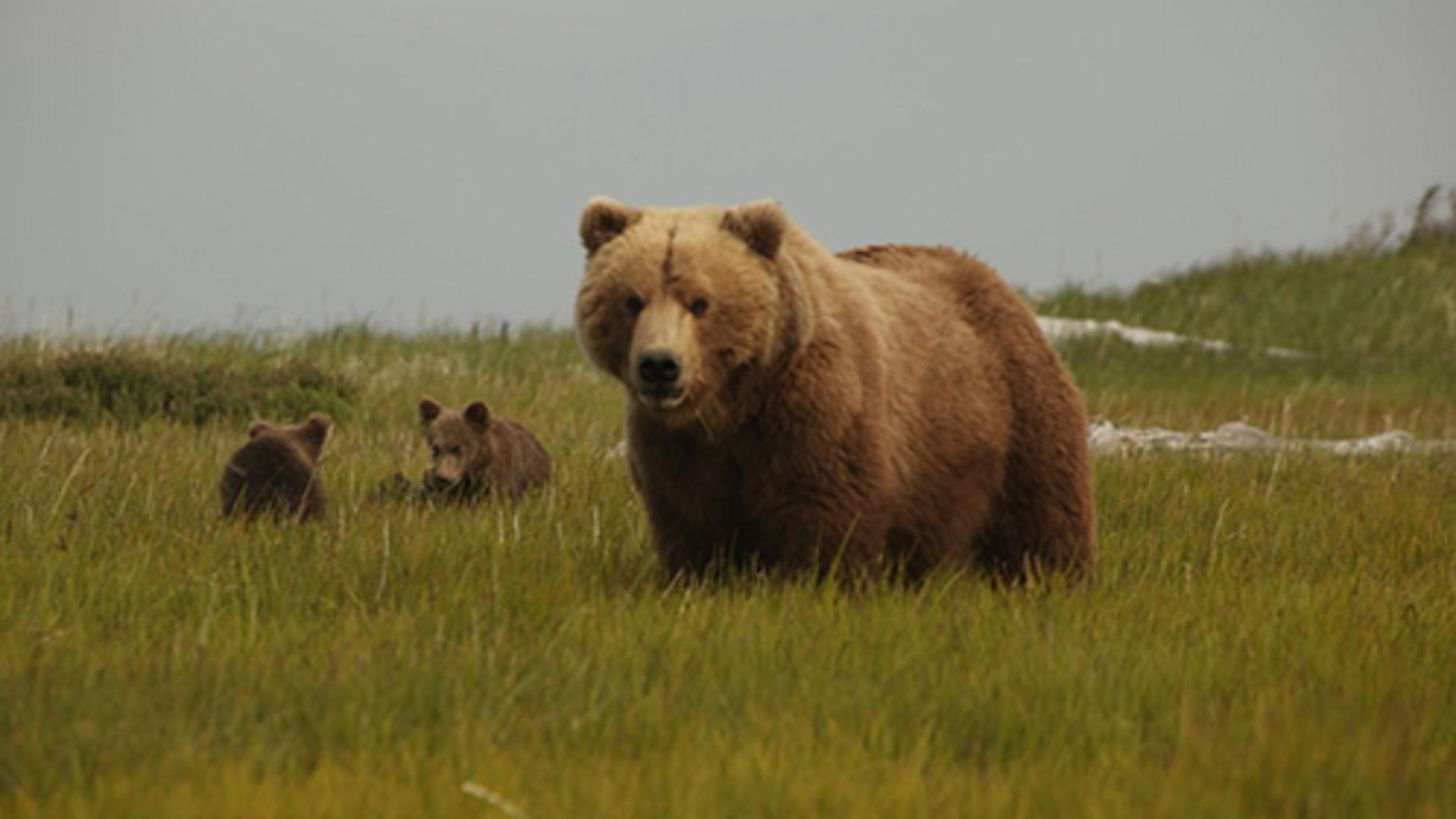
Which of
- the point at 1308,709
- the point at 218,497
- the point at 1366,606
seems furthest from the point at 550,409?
the point at 1308,709

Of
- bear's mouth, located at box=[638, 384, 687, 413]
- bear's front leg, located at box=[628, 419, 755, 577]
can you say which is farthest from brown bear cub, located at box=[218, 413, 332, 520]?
bear's mouth, located at box=[638, 384, 687, 413]

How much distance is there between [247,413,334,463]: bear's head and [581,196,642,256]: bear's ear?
303 centimetres

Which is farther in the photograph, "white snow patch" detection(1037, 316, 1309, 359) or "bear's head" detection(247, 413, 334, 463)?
"white snow patch" detection(1037, 316, 1309, 359)

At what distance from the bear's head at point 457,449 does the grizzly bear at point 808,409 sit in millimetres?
2827

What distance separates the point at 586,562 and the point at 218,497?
2.58 meters

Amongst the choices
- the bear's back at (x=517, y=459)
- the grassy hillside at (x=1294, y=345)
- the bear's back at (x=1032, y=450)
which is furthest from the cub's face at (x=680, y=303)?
the grassy hillside at (x=1294, y=345)

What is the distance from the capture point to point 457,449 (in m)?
8.28

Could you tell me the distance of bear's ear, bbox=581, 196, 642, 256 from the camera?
Result: 5145mm

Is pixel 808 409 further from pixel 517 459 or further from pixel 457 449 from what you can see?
pixel 517 459

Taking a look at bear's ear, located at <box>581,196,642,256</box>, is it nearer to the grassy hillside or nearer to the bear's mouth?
the bear's mouth

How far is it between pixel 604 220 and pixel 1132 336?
55.8 feet

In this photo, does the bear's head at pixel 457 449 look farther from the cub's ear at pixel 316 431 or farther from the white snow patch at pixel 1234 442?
the white snow patch at pixel 1234 442

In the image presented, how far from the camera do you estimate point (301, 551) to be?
19.3ft

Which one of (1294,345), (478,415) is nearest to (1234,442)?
(478,415)
